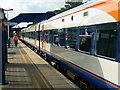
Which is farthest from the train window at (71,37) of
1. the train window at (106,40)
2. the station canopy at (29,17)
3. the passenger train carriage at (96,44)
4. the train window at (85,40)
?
the station canopy at (29,17)

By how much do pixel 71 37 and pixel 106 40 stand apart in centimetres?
461

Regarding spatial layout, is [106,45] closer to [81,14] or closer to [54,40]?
[81,14]

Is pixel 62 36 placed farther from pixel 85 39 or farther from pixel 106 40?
pixel 106 40

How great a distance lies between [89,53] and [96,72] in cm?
108

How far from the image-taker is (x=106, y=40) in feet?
27.9

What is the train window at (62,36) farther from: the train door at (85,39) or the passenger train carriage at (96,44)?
the train door at (85,39)

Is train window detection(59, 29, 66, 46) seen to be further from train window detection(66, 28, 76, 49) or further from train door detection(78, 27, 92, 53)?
train door detection(78, 27, 92, 53)

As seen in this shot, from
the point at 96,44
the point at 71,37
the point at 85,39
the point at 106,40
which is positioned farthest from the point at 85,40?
the point at 71,37

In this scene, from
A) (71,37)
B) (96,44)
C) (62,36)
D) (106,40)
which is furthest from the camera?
(62,36)

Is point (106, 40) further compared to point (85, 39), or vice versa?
point (85, 39)

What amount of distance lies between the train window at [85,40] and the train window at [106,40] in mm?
855

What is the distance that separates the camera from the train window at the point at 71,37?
12.4 meters

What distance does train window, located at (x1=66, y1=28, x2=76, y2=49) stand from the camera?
12.4 meters

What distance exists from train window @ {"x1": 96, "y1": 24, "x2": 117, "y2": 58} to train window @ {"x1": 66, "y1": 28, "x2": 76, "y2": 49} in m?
3.19
